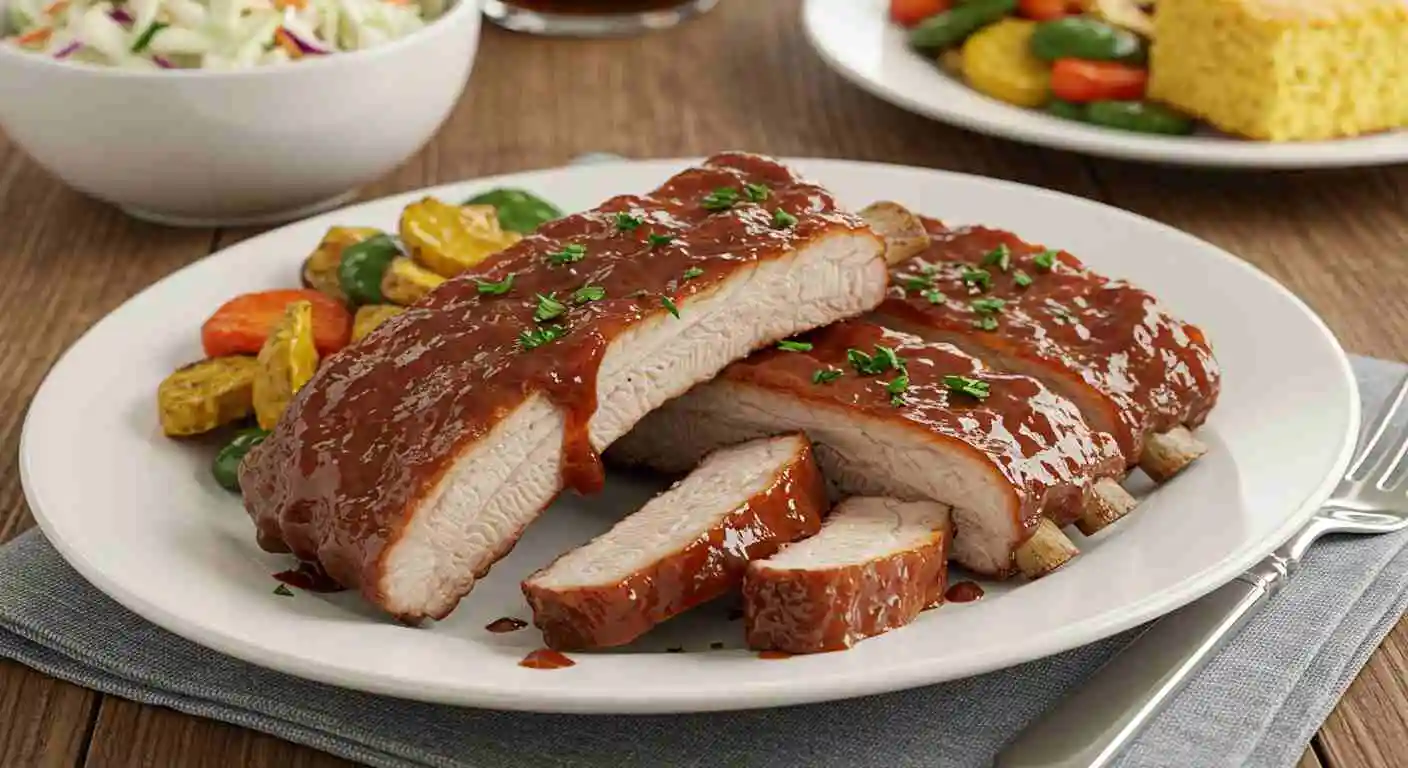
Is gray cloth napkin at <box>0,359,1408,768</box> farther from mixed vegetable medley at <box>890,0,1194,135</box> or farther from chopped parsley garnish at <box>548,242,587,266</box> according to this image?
mixed vegetable medley at <box>890,0,1194,135</box>

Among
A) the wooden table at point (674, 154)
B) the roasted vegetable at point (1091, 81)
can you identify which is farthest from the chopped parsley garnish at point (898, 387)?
the roasted vegetable at point (1091, 81)

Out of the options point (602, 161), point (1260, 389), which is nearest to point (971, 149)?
point (602, 161)

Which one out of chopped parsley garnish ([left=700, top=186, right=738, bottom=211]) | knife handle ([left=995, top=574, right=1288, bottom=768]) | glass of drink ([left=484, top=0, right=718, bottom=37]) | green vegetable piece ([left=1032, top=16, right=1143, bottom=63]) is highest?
chopped parsley garnish ([left=700, top=186, right=738, bottom=211])

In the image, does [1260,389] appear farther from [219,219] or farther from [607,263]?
[219,219]

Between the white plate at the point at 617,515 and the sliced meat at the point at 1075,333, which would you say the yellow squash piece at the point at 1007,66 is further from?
the sliced meat at the point at 1075,333

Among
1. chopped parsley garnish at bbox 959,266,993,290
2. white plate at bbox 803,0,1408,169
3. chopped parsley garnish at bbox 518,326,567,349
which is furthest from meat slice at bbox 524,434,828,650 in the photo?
white plate at bbox 803,0,1408,169

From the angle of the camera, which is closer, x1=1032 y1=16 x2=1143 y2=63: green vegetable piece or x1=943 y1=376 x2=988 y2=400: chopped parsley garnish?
x1=943 y1=376 x2=988 y2=400: chopped parsley garnish
